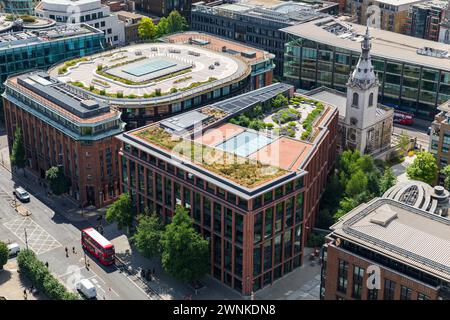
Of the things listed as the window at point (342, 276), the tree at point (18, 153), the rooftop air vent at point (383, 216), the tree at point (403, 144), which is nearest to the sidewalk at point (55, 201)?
the tree at point (18, 153)

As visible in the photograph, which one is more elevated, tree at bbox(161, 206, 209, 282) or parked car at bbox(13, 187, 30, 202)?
tree at bbox(161, 206, 209, 282)

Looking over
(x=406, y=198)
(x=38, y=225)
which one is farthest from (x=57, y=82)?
(x=406, y=198)

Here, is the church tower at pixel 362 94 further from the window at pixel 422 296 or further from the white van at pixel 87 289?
the white van at pixel 87 289

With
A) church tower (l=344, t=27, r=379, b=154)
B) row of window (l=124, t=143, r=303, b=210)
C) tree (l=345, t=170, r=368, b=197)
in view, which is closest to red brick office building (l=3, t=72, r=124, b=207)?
row of window (l=124, t=143, r=303, b=210)

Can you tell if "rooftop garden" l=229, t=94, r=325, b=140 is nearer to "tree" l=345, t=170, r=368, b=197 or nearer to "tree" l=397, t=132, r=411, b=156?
"tree" l=345, t=170, r=368, b=197

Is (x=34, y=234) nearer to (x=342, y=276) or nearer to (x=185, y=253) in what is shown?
(x=185, y=253)

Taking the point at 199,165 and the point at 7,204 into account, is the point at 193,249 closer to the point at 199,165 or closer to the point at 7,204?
the point at 199,165
